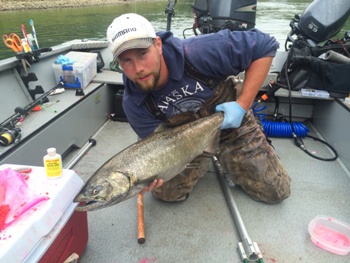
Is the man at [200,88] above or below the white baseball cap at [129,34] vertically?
below

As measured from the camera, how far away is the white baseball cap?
203 centimetres

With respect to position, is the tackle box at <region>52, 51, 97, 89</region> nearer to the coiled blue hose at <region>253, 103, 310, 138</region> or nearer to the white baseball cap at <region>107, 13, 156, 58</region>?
the white baseball cap at <region>107, 13, 156, 58</region>

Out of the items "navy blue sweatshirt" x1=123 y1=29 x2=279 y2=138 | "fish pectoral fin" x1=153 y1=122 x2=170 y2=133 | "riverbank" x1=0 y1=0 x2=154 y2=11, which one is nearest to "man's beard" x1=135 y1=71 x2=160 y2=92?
"navy blue sweatshirt" x1=123 y1=29 x2=279 y2=138

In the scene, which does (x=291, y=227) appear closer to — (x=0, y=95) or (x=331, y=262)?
(x=331, y=262)

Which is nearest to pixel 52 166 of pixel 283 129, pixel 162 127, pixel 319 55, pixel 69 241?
pixel 69 241

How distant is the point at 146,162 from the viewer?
76.1 inches

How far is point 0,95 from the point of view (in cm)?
324

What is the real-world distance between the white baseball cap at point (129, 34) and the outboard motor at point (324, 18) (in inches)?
120

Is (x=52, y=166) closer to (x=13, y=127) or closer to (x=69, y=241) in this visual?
(x=69, y=241)

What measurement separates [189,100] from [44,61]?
96.9 inches

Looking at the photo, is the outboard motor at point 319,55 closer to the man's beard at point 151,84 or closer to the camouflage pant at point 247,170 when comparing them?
the camouflage pant at point 247,170

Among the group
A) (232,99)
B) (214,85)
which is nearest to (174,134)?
(214,85)

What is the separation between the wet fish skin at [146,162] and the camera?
1714mm

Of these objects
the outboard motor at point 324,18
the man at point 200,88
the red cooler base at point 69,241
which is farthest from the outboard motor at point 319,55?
the red cooler base at point 69,241
